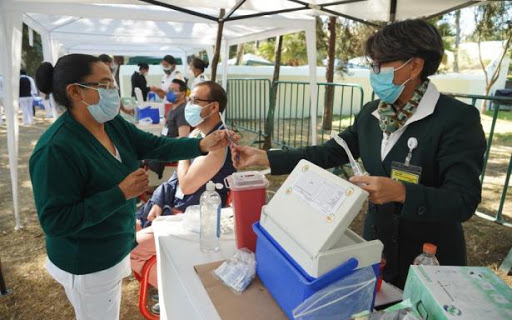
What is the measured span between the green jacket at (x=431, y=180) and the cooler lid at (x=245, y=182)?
35 centimetres

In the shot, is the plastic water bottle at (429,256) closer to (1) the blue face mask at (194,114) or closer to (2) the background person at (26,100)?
(1) the blue face mask at (194,114)

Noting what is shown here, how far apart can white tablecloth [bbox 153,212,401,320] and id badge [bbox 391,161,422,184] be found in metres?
0.42

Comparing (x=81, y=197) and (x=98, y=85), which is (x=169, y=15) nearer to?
(x=98, y=85)

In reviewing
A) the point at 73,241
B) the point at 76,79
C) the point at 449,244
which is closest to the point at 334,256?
the point at 449,244

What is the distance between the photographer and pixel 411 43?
135cm

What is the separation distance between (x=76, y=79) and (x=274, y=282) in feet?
3.86

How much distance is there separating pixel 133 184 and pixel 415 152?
3.79 feet

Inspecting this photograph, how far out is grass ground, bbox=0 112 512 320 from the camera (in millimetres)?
2609

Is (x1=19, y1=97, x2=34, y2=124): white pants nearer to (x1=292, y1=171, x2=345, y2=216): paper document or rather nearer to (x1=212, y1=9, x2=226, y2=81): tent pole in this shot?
(x1=212, y1=9, x2=226, y2=81): tent pole

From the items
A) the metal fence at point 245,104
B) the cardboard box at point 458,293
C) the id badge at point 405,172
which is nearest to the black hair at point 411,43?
the id badge at point 405,172

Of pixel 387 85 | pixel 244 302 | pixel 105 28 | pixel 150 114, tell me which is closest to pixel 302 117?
pixel 150 114

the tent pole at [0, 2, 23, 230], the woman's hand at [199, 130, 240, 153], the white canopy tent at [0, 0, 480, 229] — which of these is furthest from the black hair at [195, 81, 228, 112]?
the tent pole at [0, 2, 23, 230]

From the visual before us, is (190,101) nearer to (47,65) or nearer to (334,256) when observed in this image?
(47,65)

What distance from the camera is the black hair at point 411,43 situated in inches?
53.1
